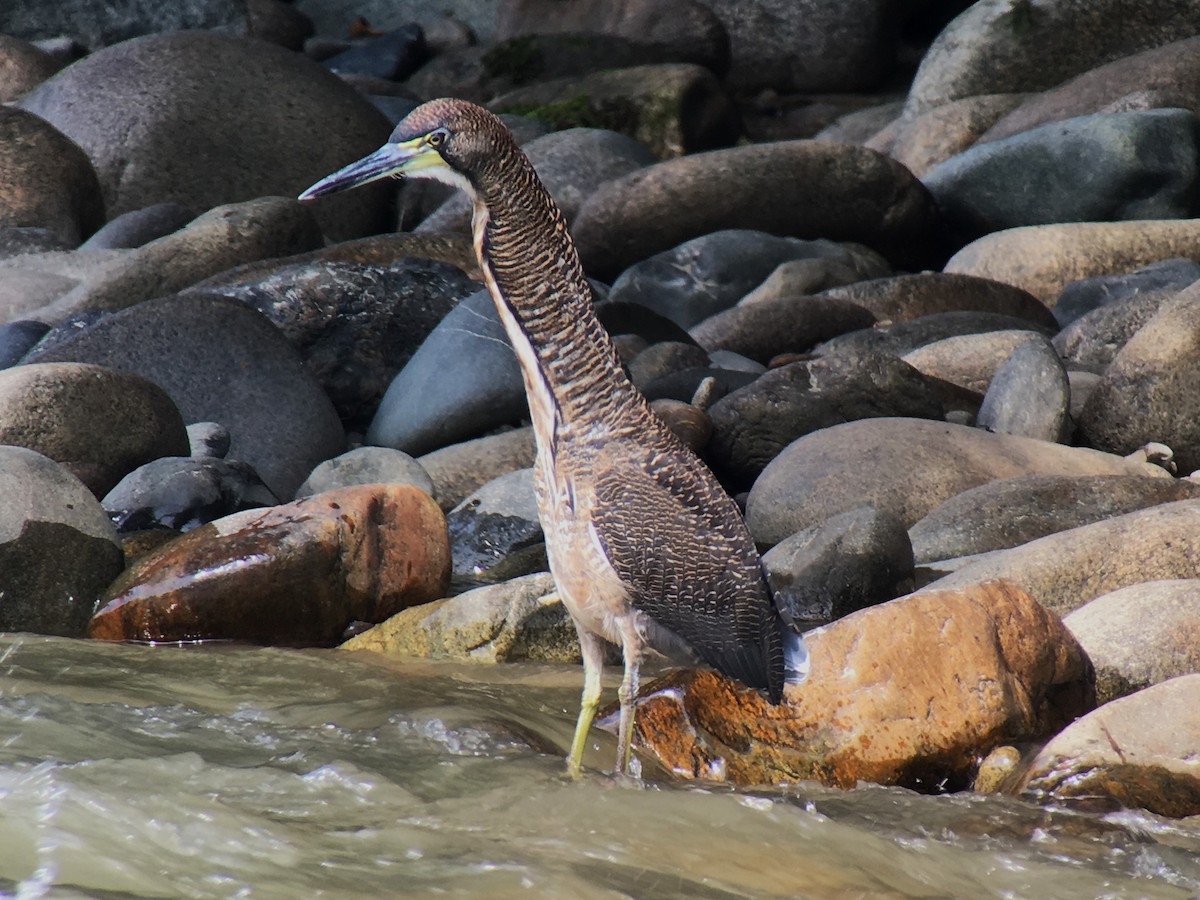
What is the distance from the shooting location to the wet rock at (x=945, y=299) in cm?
1066

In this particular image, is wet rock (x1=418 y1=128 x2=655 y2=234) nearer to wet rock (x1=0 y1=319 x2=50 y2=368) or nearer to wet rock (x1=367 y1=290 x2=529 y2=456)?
wet rock (x1=0 y1=319 x2=50 y2=368)

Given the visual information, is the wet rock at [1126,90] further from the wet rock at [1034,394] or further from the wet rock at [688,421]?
the wet rock at [688,421]

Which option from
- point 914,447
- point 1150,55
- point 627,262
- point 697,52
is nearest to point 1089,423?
point 914,447

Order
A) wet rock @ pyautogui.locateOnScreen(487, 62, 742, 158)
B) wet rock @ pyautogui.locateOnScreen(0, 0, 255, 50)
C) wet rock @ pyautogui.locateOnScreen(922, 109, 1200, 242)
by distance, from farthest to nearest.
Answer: wet rock @ pyautogui.locateOnScreen(0, 0, 255, 50) → wet rock @ pyautogui.locateOnScreen(487, 62, 742, 158) → wet rock @ pyautogui.locateOnScreen(922, 109, 1200, 242)

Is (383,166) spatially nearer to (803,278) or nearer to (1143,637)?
(1143,637)

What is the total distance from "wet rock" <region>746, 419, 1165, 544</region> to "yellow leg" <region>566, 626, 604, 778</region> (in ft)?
10.7

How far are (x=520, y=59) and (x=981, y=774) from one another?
15773 millimetres

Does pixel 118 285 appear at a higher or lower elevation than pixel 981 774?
higher

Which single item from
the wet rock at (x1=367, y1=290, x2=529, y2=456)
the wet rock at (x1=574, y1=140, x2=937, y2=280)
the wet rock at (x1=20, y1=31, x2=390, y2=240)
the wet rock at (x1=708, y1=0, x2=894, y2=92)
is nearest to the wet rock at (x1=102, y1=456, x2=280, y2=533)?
the wet rock at (x1=367, y1=290, x2=529, y2=456)

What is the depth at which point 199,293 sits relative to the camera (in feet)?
30.8

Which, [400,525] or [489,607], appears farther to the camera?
[400,525]

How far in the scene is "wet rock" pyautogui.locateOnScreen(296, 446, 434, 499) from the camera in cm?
815

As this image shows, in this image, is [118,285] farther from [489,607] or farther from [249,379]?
[489,607]

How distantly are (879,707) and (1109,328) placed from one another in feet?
18.0
